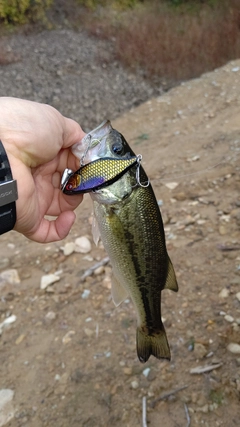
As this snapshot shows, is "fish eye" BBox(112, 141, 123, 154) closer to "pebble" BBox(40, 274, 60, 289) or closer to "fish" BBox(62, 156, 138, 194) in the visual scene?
"fish" BBox(62, 156, 138, 194)

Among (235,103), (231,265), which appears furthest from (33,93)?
(231,265)

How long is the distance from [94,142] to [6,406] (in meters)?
2.11

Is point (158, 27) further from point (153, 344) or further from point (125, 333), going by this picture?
point (153, 344)

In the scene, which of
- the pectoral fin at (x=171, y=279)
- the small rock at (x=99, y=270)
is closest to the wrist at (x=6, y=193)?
the pectoral fin at (x=171, y=279)

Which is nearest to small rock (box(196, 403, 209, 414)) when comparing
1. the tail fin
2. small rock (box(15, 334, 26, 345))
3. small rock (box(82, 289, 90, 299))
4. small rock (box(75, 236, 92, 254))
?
the tail fin

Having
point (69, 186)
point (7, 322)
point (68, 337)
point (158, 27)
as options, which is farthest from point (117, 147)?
point (158, 27)

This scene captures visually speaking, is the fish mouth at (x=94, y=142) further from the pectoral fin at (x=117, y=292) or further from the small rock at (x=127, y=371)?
the small rock at (x=127, y=371)

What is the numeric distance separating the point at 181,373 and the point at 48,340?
44.7 inches

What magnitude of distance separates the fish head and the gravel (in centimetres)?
898

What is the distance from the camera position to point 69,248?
15.3ft

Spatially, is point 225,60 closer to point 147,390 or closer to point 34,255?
point 34,255

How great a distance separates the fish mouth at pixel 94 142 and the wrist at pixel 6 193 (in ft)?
1.17

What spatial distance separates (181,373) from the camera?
311 cm

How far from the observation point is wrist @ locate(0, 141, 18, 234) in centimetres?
204
